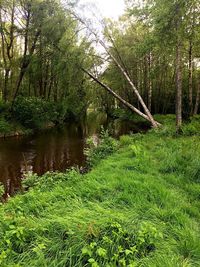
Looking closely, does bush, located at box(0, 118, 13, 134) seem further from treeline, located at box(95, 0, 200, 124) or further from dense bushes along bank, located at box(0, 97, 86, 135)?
treeline, located at box(95, 0, 200, 124)

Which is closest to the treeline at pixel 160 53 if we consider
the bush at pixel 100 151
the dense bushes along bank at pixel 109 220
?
the bush at pixel 100 151

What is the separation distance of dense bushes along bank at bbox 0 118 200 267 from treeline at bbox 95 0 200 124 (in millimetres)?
6211

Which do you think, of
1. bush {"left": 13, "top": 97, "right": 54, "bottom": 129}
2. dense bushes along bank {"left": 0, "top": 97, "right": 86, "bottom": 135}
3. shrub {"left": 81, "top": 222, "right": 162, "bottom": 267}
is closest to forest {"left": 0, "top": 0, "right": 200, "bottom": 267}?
shrub {"left": 81, "top": 222, "right": 162, "bottom": 267}

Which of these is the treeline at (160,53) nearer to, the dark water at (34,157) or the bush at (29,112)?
the dark water at (34,157)

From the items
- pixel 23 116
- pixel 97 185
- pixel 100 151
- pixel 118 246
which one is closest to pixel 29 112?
pixel 23 116

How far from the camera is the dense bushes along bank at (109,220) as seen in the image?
3.04m

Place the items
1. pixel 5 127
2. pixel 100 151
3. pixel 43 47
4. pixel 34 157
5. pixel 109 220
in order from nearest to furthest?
pixel 109 220 → pixel 100 151 → pixel 34 157 → pixel 5 127 → pixel 43 47

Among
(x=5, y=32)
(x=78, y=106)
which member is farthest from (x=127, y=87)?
(x=5, y=32)

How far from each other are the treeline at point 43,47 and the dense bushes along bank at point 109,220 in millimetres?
9538

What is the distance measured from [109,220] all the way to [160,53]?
12.0 m

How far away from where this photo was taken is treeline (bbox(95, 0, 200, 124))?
33.3 ft

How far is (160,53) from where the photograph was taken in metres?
13.7

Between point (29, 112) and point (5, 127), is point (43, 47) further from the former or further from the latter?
point (5, 127)

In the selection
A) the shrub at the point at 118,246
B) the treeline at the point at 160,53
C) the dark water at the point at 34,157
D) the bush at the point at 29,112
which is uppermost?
the treeline at the point at 160,53
